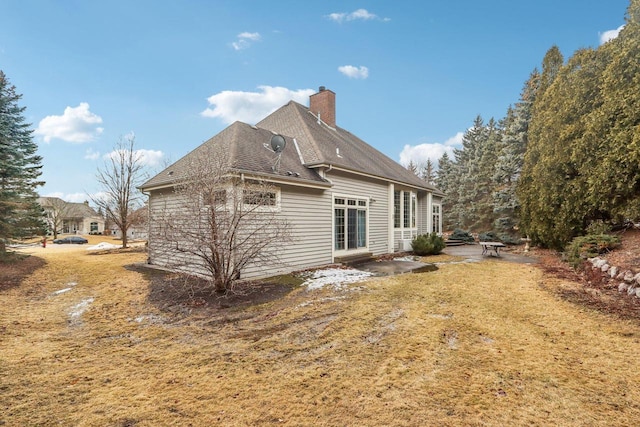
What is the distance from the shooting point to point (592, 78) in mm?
11273

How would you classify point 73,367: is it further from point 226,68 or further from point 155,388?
point 226,68

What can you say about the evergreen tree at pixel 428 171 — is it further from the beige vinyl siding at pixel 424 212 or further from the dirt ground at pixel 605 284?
the dirt ground at pixel 605 284

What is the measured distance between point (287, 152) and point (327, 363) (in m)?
8.78

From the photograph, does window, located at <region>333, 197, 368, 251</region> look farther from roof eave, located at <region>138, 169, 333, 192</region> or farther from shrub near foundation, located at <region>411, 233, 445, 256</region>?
shrub near foundation, located at <region>411, 233, 445, 256</region>

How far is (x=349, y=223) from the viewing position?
39.8ft

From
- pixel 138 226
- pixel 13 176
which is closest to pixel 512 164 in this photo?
pixel 138 226

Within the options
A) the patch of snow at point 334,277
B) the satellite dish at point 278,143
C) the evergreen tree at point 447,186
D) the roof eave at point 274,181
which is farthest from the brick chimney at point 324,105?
the evergreen tree at point 447,186

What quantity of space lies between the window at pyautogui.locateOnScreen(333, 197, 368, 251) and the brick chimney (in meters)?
5.98

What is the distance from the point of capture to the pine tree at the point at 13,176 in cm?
1151

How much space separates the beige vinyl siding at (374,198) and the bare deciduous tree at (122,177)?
15921 mm

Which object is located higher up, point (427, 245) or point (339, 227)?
point (339, 227)

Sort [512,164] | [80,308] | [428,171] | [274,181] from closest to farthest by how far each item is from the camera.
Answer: [80,308] < [274,181] < [512,164] < [428,171]

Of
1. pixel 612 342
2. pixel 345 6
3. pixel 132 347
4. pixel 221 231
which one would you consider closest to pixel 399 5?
pixel 345 6

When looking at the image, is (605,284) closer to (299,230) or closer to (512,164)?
(299,230)
